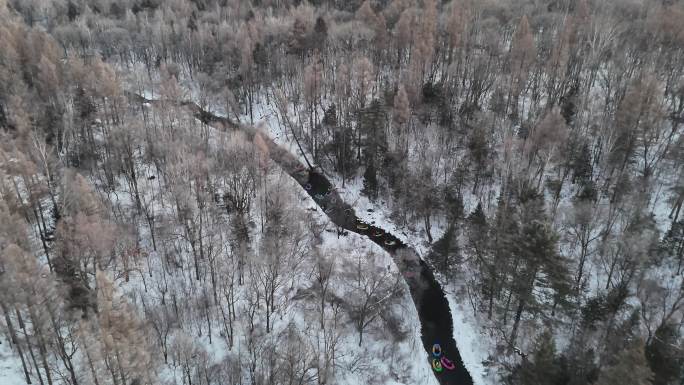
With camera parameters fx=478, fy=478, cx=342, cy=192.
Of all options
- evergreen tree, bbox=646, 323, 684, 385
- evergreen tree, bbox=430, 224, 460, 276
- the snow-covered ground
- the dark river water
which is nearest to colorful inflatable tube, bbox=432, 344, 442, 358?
the dark river water

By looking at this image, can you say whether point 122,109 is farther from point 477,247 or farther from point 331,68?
point 477,247

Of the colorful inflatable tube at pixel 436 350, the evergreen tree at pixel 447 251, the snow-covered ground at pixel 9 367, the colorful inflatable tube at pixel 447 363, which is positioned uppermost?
the evergreen tree at pixel 447 251

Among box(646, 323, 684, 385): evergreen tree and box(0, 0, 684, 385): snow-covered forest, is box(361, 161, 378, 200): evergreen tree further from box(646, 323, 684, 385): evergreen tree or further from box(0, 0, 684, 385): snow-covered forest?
box(646, 323, 684, 385): evergreen tree

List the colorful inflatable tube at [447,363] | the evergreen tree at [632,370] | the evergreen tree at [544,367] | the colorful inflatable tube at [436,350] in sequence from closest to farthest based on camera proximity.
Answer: the evergreen tree at [632,370]
the evergreen tree at [544,367]
the colorful inflatable tube at [447,363]
the colorful inflatable tube at [436,350]

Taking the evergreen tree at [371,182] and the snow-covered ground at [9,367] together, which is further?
the evergreen tree at [371,182]

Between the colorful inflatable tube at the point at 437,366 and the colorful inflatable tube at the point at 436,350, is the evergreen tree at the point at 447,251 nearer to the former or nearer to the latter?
the colorful inflatable tube at the point at 436,350

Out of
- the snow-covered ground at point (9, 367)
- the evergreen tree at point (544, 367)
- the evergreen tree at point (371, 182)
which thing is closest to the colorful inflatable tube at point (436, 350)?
the evergreen tree at point (544, 367)

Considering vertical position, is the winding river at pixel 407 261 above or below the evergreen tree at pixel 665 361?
below
